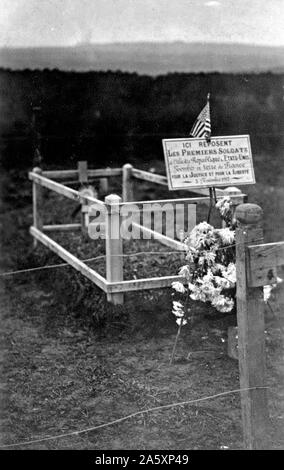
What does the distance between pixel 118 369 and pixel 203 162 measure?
1.97 meters

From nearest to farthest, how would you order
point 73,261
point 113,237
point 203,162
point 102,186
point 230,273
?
point 230,273 < point 203,162 < point 113,237 < point 73,261 < point 102,186

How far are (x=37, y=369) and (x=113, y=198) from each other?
182 cm

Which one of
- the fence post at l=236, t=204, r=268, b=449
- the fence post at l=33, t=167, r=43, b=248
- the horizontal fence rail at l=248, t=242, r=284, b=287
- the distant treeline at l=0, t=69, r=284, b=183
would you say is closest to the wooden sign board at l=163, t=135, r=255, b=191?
the fence post at l=236, t=204, r=268, b=449

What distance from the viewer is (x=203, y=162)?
5.58 m

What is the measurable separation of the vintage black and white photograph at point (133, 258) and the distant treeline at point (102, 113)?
0.04 metres

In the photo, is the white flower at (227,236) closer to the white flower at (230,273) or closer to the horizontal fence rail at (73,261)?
the white flower at (230,273)

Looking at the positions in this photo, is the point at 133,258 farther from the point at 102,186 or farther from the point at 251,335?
the point at 251,335

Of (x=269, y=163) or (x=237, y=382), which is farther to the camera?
(x=269, y=163)

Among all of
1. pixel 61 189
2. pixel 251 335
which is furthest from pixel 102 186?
pixel 251 335

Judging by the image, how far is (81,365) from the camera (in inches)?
227

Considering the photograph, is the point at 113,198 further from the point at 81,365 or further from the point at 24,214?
the point at 24,214

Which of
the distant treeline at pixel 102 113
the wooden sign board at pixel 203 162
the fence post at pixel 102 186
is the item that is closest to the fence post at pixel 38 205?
the fence post at pixel 102 186

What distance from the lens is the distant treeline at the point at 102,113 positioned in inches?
520
